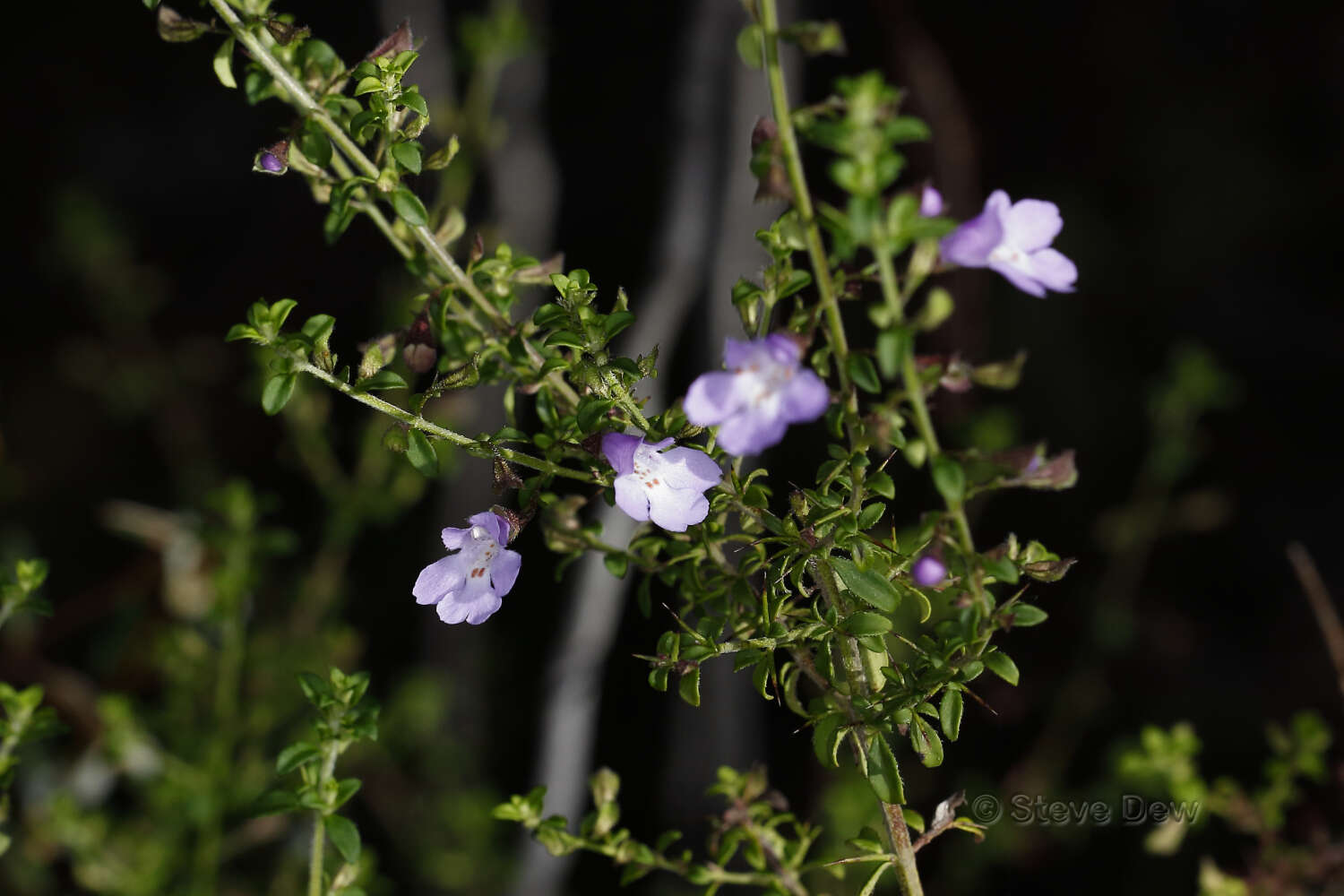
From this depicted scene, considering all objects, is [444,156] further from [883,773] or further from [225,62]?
[883,773]

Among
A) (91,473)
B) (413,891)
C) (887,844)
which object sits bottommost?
(413,891)

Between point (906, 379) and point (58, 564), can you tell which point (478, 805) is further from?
point (906, 379)

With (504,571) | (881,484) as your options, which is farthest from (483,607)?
(881,484)

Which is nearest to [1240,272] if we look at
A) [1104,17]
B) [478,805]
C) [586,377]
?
[1104,17]

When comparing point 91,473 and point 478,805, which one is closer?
point 478,805

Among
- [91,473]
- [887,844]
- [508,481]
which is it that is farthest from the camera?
[91,473]

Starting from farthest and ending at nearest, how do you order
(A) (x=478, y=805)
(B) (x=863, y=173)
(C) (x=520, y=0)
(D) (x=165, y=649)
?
1. (C) (x=520, y=0)
2. (A) (x=478, y=805)
3. (D) (x=165, y=649)
4. (B) (x=863, y=173)

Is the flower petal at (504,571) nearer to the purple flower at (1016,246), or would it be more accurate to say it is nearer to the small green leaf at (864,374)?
the small green leaf at (864,374)
